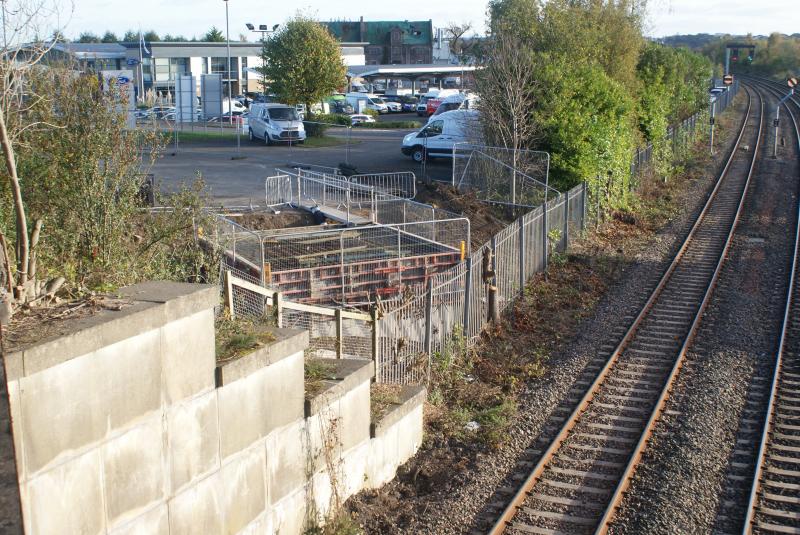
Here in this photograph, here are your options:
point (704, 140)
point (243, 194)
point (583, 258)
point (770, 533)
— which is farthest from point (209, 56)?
point (770, 533)

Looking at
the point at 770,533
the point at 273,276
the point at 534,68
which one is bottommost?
the point at 770,533

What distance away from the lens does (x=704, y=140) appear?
48.4 m

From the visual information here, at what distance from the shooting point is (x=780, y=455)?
10.5 metres

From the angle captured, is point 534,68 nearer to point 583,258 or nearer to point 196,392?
point 583,258

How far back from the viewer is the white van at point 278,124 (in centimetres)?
3978

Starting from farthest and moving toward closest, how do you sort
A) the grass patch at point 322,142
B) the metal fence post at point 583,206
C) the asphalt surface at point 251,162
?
the grass patch at point 322,142
the asphalt surface at point 251,162
the metal fence post at point 583,206

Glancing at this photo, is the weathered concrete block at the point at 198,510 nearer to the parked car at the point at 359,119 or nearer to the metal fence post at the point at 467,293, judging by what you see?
the metal fence post at the point at 467,293

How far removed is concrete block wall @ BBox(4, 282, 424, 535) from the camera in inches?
203

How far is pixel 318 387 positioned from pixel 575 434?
426 cm

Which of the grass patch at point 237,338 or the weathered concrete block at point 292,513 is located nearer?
the grass patch at point 237,338

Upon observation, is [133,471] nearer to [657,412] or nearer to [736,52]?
[657,412]

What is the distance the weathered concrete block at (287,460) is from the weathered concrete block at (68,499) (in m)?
2.00

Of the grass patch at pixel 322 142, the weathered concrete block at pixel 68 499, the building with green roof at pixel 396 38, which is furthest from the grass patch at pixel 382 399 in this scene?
the building with green roof at pixel 396 38

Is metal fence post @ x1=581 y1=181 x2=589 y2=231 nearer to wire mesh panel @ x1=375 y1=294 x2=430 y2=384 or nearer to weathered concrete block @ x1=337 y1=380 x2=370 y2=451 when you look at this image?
wire mesh panel @ x1=375 y1=294 x2=430 y2=384
